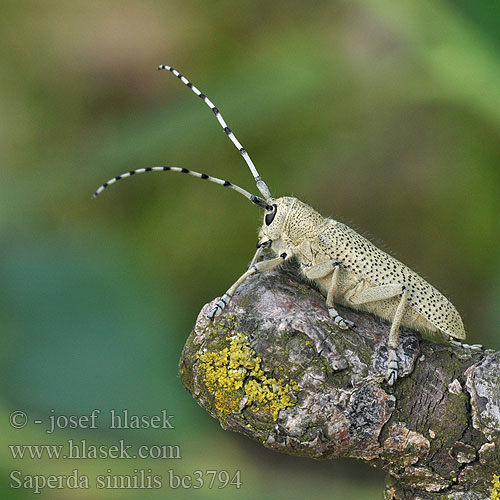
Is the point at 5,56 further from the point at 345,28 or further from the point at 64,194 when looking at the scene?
the point at 345,28

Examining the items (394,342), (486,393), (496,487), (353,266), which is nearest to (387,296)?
(353,266)

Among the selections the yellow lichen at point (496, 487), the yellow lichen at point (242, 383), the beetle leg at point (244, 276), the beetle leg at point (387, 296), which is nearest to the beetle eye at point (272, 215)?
the beetle leg at point (244, 276)

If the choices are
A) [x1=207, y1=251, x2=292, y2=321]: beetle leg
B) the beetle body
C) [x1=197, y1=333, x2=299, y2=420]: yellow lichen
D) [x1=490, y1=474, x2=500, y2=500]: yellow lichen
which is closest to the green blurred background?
the beetle body

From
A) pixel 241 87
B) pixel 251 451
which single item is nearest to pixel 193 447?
pixel 251 451

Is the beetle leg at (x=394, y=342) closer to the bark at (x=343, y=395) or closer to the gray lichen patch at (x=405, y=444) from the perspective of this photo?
the bark at (x=343, y=395)

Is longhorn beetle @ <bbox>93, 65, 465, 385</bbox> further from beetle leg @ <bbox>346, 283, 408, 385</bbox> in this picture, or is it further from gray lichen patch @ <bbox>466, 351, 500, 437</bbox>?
gray lichen patch @ <bbox>466, 351, 500, 437</bbox>
